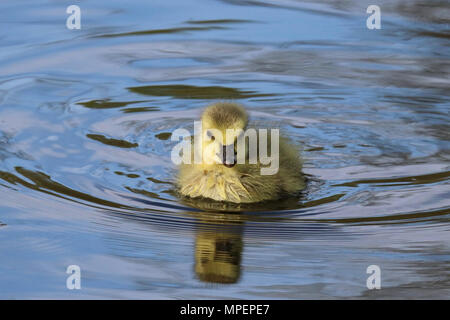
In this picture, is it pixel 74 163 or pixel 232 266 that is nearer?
pixel 232 266

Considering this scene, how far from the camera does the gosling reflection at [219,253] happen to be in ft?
12.8

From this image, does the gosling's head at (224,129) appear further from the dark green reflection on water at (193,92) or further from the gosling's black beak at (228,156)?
the dark green reflection on water at (193,92)

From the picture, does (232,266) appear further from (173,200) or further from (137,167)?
(137,167)

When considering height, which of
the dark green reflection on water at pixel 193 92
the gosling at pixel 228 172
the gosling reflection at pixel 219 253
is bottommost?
the gosling reflection at pixel 219 253

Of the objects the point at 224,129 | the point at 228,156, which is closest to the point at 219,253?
the point at 228,156

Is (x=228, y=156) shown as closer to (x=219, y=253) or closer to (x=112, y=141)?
(x=219, y=253)

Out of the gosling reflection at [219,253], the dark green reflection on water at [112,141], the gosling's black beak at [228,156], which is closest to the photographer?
the gosling reflection at [219,253]

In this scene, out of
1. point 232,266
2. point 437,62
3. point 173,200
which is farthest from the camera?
point 437,62

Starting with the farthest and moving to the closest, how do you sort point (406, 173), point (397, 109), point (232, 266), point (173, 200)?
point (397, 109), point (406, 173), point (173, 200), point (232, 266)

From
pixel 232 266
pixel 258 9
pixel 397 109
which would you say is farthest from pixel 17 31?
pixel 232 266

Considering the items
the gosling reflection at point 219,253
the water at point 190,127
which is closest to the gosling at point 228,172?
the water at point 190,127

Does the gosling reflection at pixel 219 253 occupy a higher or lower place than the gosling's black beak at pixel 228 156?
lower

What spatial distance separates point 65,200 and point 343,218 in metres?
1.43
